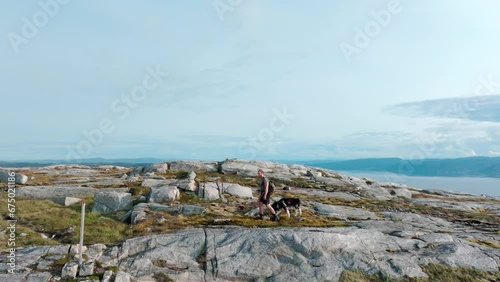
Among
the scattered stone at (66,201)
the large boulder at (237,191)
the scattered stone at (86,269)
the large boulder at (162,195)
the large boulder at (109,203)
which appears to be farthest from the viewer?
the large boulder at (237,191)

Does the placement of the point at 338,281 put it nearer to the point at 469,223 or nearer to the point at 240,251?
the point at 240,251

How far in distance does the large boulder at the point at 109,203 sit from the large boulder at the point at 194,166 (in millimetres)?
35133

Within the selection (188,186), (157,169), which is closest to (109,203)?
(188,186)

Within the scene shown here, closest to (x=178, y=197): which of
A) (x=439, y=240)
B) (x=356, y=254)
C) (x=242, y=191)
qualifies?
(x=242, y=191)

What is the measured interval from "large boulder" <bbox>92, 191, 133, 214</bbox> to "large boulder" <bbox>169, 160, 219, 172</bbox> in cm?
3513

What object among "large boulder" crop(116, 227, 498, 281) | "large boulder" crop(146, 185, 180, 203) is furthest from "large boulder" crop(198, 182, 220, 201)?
"large boulder" crop(116, 227, 498, 281)

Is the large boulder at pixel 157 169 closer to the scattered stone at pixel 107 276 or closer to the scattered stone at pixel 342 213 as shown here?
the scattered stone at pixel 342 213

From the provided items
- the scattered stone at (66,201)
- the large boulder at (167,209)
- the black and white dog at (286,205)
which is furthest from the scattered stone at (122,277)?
the scattered stone at (66,201)

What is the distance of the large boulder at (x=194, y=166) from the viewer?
70.9 metres

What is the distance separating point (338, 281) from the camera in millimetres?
19203

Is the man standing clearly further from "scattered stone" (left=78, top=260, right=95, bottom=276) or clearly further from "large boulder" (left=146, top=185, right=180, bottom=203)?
"scattered stone" (left=78, top=260, right=95, bottom=276)

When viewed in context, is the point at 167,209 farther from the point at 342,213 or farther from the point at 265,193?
the point at 342,213

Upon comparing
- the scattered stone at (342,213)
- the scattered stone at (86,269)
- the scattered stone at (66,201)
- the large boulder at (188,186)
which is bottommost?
the scattered stone at (86,269)

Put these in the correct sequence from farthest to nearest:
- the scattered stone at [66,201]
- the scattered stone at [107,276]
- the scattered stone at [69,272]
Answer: the scattered stone at [66,201]
the scattered stone at [69,272]
the scattered stone at [107,276]
